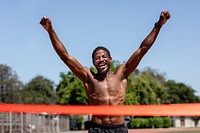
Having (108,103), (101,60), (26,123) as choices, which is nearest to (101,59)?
(101,60)

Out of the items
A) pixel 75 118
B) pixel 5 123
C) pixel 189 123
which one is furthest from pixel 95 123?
pixel 189 123

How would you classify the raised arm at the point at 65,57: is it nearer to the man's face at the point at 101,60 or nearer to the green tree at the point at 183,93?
the man's face at the point at 101,60

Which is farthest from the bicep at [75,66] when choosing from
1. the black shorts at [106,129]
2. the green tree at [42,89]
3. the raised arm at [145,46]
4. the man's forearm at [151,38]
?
the green tree at [42,89]

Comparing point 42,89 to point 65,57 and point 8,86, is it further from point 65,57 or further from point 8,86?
point 65,57

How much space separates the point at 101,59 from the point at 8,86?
218 ft

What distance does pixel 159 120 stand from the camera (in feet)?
176

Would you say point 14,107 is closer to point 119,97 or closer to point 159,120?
point 119,97

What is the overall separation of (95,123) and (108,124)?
0.15 metres

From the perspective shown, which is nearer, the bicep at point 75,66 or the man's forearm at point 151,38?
the man's forearm at point 151,38

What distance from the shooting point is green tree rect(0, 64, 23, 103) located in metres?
68.2

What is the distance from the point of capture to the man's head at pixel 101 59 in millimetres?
5246

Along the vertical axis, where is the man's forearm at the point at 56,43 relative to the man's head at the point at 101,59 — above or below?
above

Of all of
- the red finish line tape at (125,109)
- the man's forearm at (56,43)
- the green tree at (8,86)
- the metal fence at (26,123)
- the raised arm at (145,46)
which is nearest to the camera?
the red finish line tape at (125,109)

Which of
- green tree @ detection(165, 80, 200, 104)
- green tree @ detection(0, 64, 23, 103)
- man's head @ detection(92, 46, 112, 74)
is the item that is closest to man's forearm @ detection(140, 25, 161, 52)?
man's head @ detection(92, 46, 112, 74)
